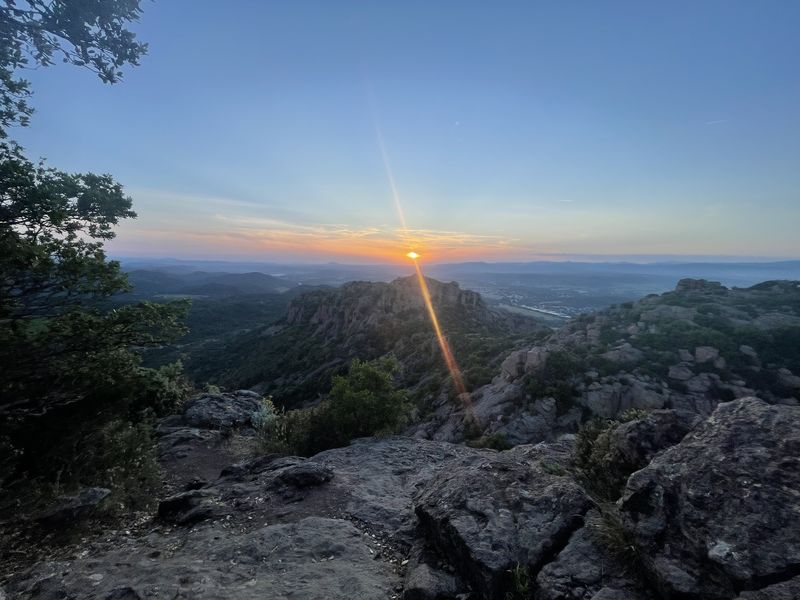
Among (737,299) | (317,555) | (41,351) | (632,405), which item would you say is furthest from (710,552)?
(737,299)

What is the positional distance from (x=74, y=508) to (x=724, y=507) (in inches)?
550

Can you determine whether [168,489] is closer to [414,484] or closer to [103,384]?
[103,384]

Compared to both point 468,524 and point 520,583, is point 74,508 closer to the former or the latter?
point 468,524

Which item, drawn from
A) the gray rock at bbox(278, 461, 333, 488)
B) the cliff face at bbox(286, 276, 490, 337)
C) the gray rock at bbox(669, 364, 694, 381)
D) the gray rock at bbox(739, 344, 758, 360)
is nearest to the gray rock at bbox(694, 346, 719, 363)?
the gray rock at bbox(669, 364, 694, 381)

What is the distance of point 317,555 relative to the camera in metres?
8.19

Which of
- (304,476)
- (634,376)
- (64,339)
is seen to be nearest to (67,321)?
(64,339)

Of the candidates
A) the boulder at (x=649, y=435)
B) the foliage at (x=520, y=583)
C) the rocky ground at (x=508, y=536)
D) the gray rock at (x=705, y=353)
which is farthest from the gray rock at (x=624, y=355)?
the foliage at (x=520, y=583)

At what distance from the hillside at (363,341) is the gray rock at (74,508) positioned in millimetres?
37027

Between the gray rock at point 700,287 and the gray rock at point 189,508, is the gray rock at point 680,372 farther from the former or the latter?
the gray rock at point 189,508

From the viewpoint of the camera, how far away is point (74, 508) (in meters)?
9.35

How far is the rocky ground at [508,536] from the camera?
17.0 ft

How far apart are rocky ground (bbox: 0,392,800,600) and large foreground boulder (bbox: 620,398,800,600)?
0.02 metres

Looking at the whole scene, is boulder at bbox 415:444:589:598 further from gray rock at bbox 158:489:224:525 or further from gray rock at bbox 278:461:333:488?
gray rock at bbox 158:489:224:525

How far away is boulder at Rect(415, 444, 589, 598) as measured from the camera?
6562 mm
